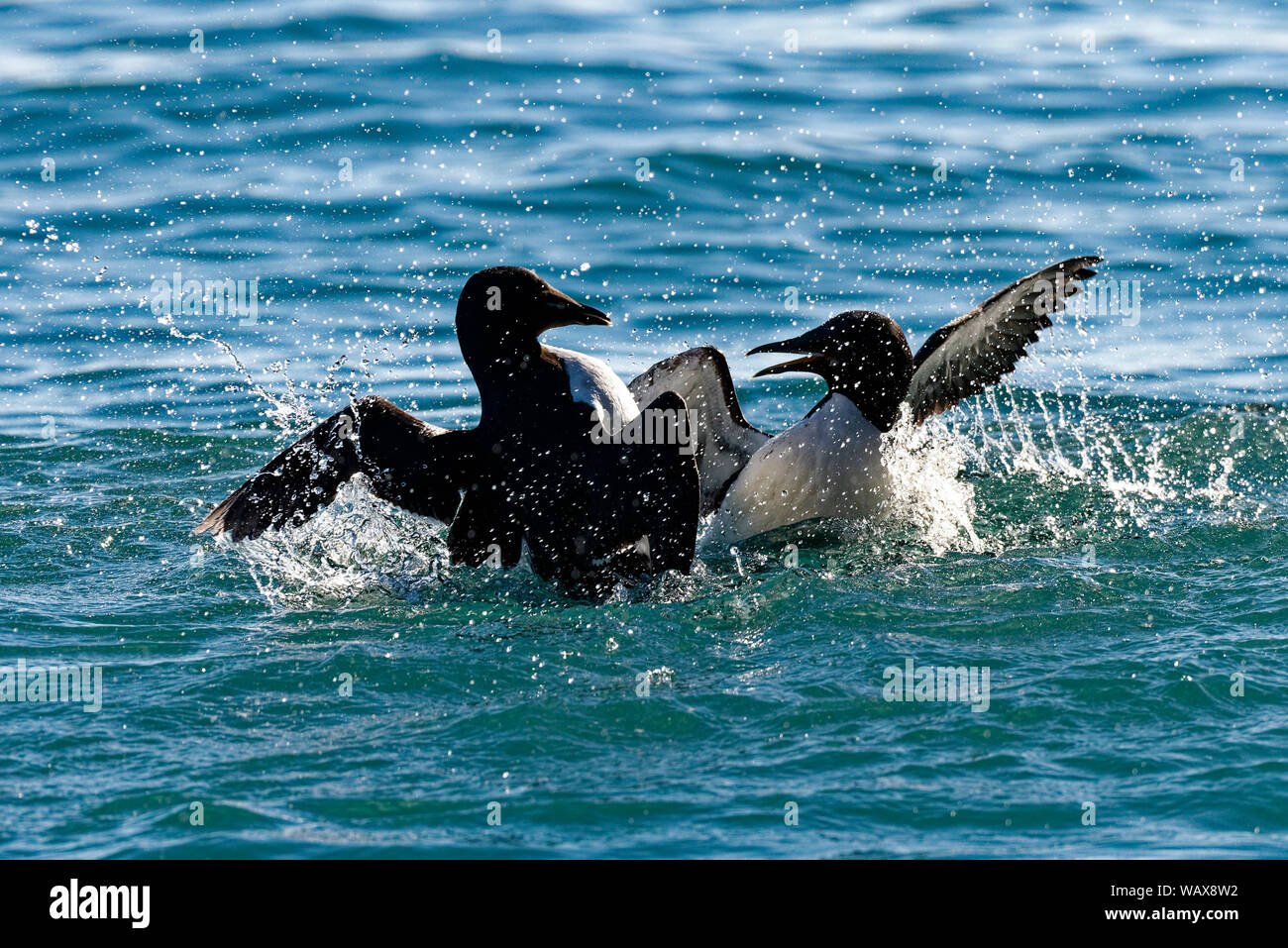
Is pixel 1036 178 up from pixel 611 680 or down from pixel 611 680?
up

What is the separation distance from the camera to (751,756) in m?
5.09

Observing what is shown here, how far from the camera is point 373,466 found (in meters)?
7.00

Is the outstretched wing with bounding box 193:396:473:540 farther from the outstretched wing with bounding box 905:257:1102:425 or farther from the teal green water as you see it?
the outstretched wing with bounding box 905:257:1102:425

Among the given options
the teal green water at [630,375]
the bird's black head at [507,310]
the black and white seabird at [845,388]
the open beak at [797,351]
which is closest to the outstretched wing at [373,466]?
the teal green water at [630,375]

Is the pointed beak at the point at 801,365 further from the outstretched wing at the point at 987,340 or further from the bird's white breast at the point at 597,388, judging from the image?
the bird's white breast at the point at 597,388

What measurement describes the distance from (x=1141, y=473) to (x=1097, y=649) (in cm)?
290

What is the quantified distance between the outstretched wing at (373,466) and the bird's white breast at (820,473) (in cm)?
169

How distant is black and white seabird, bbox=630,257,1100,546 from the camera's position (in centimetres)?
775

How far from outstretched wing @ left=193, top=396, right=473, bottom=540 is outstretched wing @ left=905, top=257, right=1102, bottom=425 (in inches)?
98.9

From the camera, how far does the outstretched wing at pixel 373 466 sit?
694cm

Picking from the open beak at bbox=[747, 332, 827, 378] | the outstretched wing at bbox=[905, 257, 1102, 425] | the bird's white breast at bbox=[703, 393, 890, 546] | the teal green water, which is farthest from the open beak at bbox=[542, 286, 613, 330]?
the outstretched wing at bbox=[905, 257, 1102, 425]

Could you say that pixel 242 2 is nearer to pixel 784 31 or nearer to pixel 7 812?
pixel 784 31

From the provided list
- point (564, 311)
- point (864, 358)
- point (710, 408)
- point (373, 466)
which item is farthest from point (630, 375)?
point (373, 466)

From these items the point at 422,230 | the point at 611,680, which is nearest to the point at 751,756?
the point at 611,680
